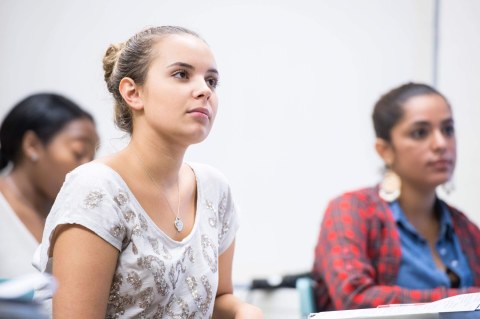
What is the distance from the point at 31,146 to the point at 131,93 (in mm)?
912

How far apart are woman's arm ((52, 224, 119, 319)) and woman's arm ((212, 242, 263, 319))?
0.29 meters

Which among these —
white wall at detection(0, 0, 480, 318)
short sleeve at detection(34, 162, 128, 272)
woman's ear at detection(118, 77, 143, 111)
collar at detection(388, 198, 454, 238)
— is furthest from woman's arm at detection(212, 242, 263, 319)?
white wall at detection(0, 0, 480, 318)

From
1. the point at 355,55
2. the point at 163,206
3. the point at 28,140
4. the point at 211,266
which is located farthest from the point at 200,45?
the point at 355,55

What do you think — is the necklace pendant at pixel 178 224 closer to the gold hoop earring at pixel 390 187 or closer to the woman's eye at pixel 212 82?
the woman's eye at pixel 212 82

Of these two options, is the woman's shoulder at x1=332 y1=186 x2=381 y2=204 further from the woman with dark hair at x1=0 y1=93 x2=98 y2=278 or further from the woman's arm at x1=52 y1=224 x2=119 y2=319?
the woman's arm at x1=52 y1=224 x2=119 y2=319

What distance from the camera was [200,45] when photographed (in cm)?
132

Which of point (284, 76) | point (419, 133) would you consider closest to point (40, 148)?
point (284, 76)

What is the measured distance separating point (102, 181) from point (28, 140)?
1.00 metres

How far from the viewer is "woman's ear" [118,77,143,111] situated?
51.8 inches

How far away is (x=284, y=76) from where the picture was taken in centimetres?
272

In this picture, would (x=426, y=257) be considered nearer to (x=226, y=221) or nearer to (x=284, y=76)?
(x=226, y=221)

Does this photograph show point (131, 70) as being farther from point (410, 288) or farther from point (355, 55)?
point (355, 55)

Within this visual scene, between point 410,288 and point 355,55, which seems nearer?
point 410,288

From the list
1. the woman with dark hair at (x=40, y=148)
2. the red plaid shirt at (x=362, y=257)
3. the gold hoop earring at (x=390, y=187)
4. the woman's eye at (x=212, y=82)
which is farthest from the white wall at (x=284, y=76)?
the woman's eye at (x=212, y=82)
